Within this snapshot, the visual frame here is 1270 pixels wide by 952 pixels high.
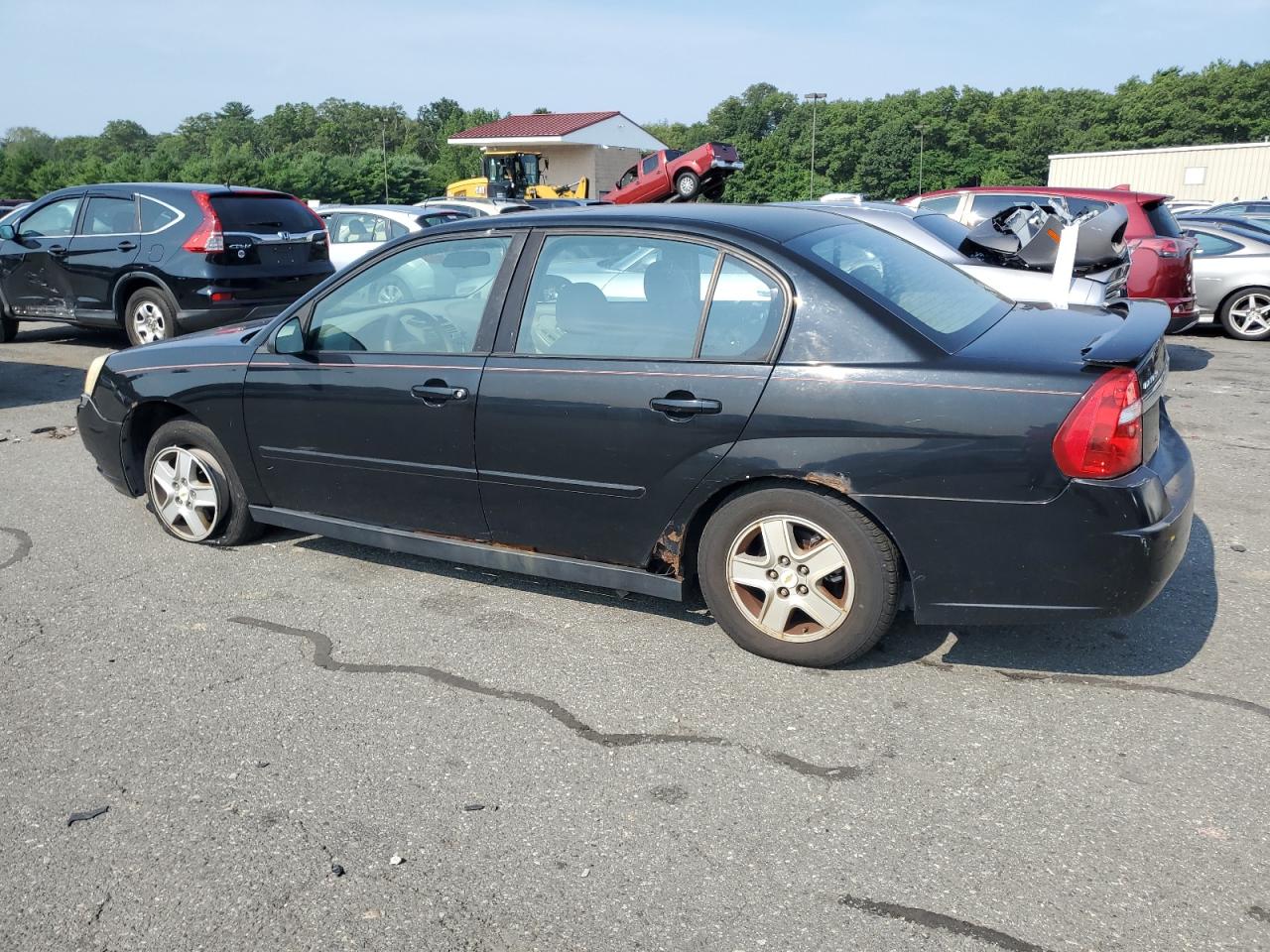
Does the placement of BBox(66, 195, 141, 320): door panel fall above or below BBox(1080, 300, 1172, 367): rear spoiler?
above

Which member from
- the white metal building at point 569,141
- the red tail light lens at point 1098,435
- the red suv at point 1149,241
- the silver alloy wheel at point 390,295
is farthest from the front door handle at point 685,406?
the white metal building at point 569,141

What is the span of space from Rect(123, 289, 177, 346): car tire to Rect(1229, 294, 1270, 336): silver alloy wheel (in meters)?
11.5

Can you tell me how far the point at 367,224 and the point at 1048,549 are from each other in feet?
39.6

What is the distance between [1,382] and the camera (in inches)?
392

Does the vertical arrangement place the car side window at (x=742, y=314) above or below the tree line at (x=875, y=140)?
below

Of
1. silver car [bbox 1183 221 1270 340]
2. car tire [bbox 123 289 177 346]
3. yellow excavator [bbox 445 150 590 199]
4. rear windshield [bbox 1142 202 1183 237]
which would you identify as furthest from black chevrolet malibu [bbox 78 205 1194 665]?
yellow excavator [bbox 445 150 590 199]

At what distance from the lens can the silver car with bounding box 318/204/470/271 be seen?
531 inches

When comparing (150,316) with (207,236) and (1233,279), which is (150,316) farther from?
(1233,279)

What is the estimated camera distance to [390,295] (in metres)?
4.59

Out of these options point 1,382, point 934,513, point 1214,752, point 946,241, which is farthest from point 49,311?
point 1214,752

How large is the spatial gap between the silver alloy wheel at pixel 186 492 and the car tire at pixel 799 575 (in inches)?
105

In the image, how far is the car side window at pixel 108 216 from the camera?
10.3 meters

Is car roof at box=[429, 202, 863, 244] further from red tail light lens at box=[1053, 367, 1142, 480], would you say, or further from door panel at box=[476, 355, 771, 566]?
red tail light lens at box=[1053, 367, 1142, 480]

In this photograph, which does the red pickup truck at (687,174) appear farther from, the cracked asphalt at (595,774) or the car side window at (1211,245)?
the cracked asphalt at (595,774)
